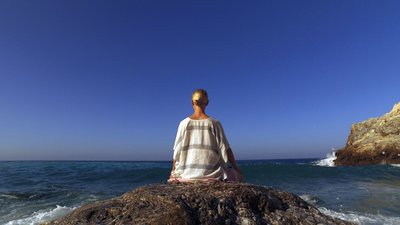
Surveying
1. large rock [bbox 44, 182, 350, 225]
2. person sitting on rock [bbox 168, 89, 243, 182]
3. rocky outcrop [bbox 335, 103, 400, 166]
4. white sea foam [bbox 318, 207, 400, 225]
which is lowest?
white sea foam [bbox 318, 207, 400, 225]

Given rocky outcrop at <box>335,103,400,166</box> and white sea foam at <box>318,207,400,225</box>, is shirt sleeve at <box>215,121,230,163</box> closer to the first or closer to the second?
white sea foam at <box>318,207,400,225</box>

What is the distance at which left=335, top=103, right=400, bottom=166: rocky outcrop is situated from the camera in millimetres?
34375

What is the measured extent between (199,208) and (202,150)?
3.35ft

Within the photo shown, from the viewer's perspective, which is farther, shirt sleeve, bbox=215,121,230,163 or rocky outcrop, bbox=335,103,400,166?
rocky outcrop, bbox=335,103,400,166

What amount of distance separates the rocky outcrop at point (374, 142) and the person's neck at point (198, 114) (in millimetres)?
36304

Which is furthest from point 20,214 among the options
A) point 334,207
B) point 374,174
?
point 374,174

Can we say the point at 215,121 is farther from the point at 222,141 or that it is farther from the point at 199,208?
the point at 199,208

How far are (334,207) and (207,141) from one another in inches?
318

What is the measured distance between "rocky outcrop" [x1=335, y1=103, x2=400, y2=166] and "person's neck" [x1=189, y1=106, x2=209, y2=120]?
36304mm

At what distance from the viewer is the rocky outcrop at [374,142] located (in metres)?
34.4

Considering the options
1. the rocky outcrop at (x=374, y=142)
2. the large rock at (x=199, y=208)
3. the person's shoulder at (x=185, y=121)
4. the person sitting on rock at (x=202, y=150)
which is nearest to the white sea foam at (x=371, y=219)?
the large rock at (x=199, y=208)

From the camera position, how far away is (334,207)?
10156 mm

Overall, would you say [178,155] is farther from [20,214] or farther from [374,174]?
[374,174]

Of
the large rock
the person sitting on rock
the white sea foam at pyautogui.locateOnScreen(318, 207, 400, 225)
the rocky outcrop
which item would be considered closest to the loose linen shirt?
the person sitting on rock
